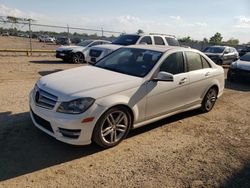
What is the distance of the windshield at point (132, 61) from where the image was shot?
5.28 meters

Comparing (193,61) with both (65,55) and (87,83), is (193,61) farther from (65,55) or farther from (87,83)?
(65,55)

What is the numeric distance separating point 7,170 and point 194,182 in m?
2.56

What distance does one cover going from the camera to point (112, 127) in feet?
15.0

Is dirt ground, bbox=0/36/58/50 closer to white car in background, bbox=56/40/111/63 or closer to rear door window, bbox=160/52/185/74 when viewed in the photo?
white car in background, bbox=56/40/111/63

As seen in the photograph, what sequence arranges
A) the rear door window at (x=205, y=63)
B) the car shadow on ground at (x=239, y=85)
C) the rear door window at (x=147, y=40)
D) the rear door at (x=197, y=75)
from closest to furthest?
the rear door at (x=197, y=75), the rear door window at (x=205, y=63), the car shadow on ground at (x=239, y=85), the rear door window at (x=147, y=40)

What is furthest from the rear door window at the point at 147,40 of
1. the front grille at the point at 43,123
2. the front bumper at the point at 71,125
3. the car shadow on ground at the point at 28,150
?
the front bumper at the point at 71,125

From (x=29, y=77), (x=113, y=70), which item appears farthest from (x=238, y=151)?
(x=29, y=77)

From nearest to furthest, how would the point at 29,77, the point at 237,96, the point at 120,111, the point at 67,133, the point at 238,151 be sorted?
the point at 67,133 → the point at 120,111 → the point at 238,151 → the point at 237,96 → the point at 29,77

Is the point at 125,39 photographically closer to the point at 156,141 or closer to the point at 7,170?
the point at 156,141

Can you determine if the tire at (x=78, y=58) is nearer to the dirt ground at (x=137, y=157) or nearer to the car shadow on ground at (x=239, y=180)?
the dirt ground at (x=137, y=157)

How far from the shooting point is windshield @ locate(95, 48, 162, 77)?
17.3ft

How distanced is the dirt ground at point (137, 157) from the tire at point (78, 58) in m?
9.57

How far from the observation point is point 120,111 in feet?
15.0

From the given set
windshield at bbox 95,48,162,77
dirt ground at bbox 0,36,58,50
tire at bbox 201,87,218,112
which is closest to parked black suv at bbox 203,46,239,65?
tire at bbox 201,87,218,112
